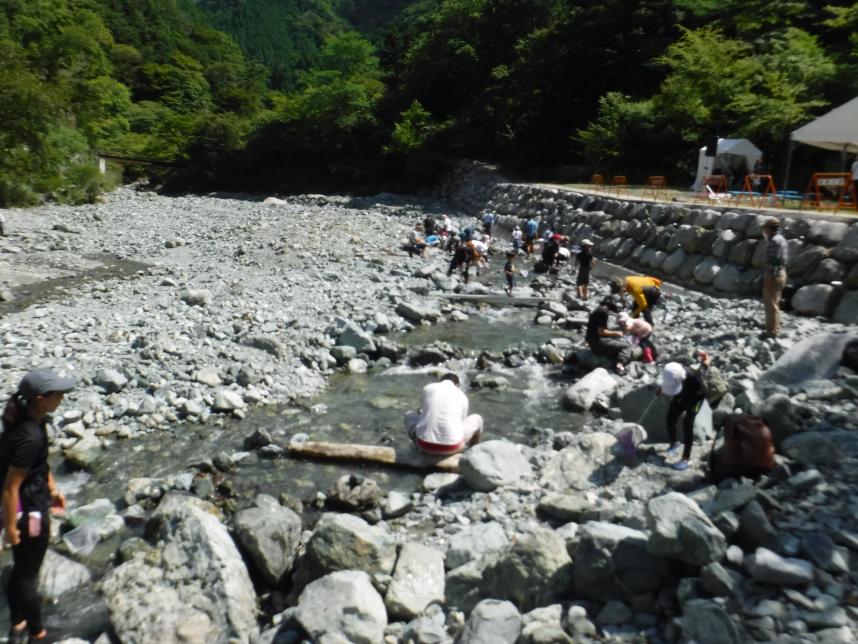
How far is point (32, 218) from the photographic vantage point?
25141mm

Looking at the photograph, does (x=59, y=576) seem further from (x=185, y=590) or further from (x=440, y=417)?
(x=440, y=417)

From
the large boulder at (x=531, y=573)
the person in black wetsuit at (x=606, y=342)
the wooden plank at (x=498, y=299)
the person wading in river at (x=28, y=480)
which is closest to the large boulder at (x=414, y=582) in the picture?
the large boulder at (x=531, y=573)

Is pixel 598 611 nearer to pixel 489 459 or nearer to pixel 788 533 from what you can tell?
pixel 788 533

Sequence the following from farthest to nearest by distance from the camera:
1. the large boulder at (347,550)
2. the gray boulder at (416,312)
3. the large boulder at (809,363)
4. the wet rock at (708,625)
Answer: the gray boulder at (416,312), the large boulder at (809,363), the large boulder at (347,550), the wet rock at (708,625)

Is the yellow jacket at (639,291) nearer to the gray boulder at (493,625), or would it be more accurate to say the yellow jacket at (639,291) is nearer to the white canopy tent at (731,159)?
the gray boulder at (493,625)

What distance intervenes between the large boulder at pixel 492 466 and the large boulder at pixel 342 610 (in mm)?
2115

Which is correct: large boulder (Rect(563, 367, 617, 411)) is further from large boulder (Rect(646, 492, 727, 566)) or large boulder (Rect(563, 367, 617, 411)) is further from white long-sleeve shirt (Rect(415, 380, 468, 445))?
large boulder (Rect(646, 492, 727, 566))

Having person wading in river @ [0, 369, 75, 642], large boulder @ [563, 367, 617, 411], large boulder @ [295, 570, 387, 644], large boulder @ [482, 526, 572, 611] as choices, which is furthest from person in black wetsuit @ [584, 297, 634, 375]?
person wading in river @ [0, 369, 75, 642]

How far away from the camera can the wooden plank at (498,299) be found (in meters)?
14.8

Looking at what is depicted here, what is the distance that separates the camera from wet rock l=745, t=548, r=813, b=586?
3.72 m

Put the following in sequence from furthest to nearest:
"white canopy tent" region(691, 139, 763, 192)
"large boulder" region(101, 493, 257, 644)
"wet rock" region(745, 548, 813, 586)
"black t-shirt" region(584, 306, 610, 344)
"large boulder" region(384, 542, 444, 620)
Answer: "white canopy tent" region(691, 139, 763, 192) → "black t-shirt" region(584, 306, 610, 344) → "large boulder" region(384, 542, 444, 620) → "large boulder" region(101, 493, 257, 644) → "wet rock" region(745, 548, 813, 586)

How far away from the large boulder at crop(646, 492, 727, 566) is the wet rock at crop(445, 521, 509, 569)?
1.35 meters

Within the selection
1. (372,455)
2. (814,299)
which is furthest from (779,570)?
(814,299)

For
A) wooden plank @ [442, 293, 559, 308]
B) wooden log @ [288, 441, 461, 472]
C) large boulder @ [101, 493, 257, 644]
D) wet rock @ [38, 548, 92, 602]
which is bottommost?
wet rock @ [38, 548, 92, 602]
